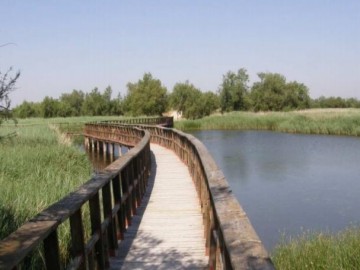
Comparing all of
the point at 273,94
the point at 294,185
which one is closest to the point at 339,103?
the point at 273,94

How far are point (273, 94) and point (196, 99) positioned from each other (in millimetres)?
18115

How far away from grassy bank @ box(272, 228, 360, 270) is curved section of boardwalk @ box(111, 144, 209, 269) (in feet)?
6.38

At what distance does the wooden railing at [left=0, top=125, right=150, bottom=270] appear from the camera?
8.21ft

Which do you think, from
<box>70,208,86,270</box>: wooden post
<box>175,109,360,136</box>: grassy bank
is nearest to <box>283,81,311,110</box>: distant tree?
<box>175,109,360,136</box>: grassy bank

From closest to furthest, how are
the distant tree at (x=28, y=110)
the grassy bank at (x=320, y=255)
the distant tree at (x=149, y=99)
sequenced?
the grassy bank at (x=320, y=255) < the distant tree at (x=149, y=99) < the distant tree at (x=28, y=110)

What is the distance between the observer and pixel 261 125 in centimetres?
5597

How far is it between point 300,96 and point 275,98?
15.1m

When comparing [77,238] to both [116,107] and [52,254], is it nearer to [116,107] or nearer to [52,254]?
[52,254]

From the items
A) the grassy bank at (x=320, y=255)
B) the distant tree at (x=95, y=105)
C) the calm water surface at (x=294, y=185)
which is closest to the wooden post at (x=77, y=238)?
the grassy bank at (x=320, y=255)

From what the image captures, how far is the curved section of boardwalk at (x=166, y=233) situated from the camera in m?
4.82

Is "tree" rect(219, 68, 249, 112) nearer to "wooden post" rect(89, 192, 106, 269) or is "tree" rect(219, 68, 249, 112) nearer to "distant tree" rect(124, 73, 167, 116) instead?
"distant tree" rect(124, 73, 167, 116)

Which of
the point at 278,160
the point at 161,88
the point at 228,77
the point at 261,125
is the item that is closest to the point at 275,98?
the point at 228,77

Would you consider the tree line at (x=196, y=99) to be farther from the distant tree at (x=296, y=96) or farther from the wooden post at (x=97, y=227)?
the wooden post at (x=97, y=227)

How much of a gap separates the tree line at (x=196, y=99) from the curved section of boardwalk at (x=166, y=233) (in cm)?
7340
